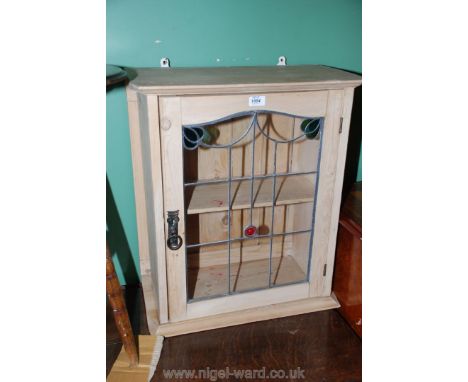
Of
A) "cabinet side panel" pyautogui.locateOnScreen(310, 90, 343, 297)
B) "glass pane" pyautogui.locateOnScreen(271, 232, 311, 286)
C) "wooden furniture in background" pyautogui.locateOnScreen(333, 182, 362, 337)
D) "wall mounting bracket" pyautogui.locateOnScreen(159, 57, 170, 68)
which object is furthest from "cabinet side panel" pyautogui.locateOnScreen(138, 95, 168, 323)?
"wooden furniture in background" pyautogui.locateOnScreen(333, 182, 362, 337)

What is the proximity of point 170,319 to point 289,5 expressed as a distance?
122cm

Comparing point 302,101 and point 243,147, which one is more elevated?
point 302,101

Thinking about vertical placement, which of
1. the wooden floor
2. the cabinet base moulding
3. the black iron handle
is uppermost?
the black iron handle

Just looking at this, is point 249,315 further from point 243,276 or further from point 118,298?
point 118,298

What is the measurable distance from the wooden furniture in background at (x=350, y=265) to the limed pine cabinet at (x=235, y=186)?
4 cm

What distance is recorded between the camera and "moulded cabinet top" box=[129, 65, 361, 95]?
43.9 inches

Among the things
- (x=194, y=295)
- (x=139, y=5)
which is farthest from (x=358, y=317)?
(x=139, y=5)

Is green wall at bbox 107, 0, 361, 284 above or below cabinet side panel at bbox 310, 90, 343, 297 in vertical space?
above

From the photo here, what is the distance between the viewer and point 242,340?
1.41m

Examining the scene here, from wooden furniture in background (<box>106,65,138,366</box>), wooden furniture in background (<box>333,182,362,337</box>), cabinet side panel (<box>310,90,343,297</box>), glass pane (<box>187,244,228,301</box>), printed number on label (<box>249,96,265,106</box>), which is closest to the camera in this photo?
wooden furniture in background (<box>106,65,138,366</box>)

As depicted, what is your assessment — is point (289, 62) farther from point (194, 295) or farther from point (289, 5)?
point (194, 295)

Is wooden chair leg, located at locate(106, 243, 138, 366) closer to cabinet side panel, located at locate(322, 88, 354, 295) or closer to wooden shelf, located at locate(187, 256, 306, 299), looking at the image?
wooden shelf, located at locate(187, 256, 306, 299)

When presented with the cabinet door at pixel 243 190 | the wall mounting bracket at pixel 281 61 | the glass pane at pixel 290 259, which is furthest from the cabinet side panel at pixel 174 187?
the wall mounting bracket at pixel 281 61

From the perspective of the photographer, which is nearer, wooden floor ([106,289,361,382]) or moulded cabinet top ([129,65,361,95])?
moulded cabinet top ([129,65,361,95])
